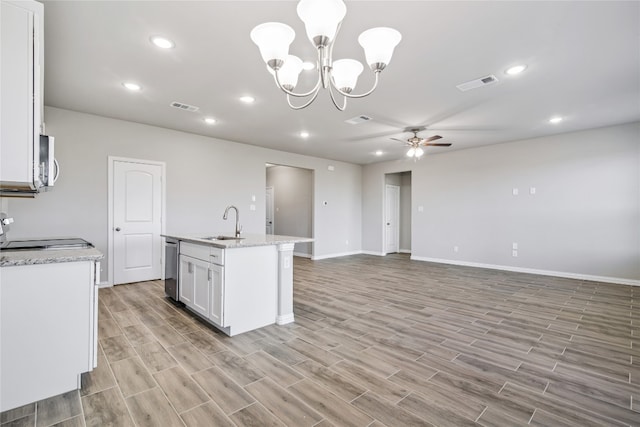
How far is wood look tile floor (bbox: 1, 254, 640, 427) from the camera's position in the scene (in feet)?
5.87

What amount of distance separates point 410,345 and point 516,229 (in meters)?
4.83

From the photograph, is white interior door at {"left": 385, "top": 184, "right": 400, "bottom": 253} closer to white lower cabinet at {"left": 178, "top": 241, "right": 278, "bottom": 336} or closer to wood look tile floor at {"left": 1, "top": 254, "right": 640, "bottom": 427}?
wood look tile floor at {"left": 1, "top": 254, "right": 640, "bottom": 427}

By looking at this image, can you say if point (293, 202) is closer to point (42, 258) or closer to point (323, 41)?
point (42, 258)

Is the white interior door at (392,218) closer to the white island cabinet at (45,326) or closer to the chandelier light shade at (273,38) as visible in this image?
the chandelier light shade at (273,38)

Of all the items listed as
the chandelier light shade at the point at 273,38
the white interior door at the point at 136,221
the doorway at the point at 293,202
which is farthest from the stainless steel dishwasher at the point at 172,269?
the doorway at the point at 293,202

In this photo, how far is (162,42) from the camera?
8.70 feet

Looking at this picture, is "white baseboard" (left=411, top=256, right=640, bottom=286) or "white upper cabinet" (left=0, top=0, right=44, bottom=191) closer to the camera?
"white upper cabinet" (left=0, top=0, right=44, bottom=191)

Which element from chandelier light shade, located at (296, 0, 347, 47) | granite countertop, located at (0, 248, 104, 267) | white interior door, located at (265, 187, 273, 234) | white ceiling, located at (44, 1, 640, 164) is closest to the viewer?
chandelier light shade, located at (296, 0, 347, 47)

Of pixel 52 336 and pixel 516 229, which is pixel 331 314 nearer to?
pixel 52 336

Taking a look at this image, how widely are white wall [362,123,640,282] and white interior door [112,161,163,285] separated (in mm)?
5890

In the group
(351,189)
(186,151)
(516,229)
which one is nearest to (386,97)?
(186,151)

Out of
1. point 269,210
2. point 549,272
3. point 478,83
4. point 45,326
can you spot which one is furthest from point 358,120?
point 269,210

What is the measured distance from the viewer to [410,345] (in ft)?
8.96

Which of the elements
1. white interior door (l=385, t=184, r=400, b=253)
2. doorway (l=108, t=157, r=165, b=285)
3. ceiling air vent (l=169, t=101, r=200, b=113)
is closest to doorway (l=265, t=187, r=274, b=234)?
white interior door (l=385, t=184, r=400, b=253)
